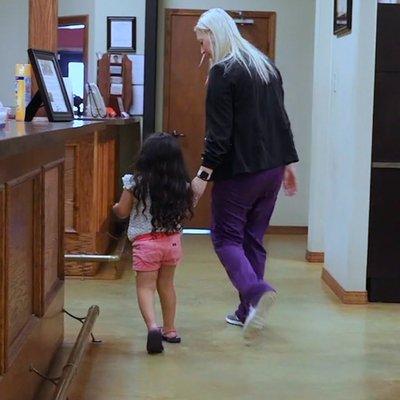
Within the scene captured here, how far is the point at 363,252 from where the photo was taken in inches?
162

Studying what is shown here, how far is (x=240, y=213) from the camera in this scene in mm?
3350

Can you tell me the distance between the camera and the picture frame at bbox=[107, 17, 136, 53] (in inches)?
259

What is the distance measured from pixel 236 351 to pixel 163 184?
0.74 meters

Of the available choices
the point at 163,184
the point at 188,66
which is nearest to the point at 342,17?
the point at 163,184

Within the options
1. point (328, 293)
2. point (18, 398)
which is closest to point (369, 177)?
point (328, 293)

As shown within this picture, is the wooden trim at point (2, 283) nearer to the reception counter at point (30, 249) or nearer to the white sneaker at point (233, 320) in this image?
the reception counter at point (30, 249)

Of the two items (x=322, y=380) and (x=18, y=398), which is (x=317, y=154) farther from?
(x=18, y=398)

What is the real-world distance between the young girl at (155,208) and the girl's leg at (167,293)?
6cm

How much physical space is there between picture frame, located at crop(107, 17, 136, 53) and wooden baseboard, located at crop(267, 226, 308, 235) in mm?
1904

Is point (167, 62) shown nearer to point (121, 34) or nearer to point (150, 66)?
point (150, 66)

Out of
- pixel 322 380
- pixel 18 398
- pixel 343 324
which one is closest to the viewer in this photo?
pixel 18 398

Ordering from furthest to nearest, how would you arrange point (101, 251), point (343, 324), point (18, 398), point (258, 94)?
point (101, 251) → point (343, 324) → point (258, 94) → point (18, 398)

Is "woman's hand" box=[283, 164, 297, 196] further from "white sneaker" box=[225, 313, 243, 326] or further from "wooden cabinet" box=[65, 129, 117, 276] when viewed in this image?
"wooden cabinet" box=[65, 129, 117, 276]

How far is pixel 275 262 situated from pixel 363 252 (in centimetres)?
127
